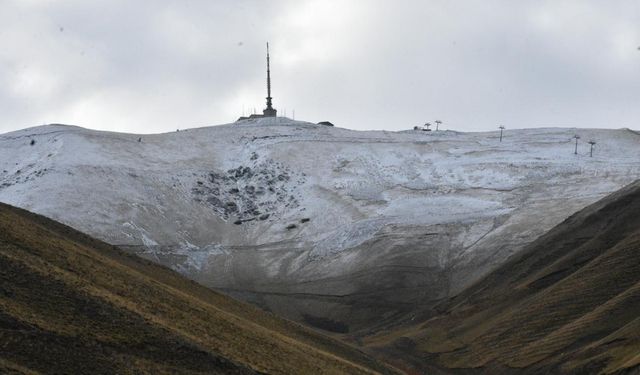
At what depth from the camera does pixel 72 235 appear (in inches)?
1508

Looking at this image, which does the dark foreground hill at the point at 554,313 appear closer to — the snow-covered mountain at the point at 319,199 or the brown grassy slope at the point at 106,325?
the snow-covered mountain at the point at 319,199

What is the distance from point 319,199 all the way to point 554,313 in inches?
1803

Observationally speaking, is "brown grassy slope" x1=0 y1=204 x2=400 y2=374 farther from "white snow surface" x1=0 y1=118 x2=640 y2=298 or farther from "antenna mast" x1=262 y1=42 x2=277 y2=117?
"antenna mast" x1=262 y1=42 x2=277 y2=117

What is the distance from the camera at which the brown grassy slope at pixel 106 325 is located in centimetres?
2172

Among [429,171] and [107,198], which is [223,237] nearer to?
[107,198]

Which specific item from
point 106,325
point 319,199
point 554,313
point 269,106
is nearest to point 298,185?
point 319,199

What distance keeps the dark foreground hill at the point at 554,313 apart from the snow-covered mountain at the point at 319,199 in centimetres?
894

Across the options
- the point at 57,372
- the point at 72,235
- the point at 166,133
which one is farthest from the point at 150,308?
the point at 166,133

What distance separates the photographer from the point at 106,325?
24078 mm

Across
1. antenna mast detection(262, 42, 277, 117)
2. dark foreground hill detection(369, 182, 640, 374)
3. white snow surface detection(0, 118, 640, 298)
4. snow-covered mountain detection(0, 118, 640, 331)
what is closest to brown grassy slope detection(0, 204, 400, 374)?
dark foreground hill detection(369, 182, 640, 374)

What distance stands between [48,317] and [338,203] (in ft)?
214

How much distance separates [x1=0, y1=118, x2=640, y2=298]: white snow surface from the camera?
77.1 m

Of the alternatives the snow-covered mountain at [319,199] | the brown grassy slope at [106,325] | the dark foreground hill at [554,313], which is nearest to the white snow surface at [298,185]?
the snow-covered mountain at [319,199]

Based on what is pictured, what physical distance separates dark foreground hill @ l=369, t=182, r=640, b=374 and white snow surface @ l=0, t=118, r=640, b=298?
10958 millimetres
